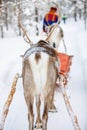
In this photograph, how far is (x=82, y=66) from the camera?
48.1 ft

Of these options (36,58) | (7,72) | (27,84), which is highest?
(36,58)

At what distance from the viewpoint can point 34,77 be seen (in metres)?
5.95

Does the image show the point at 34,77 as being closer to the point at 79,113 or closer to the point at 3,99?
the point at 79,113

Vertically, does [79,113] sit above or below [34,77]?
below

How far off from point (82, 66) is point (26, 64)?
28.7ft

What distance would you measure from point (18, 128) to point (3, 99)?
2.54m

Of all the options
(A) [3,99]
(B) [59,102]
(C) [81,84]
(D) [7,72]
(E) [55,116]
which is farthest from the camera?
(D) [7,72]

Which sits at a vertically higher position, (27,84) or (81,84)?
(27,84)

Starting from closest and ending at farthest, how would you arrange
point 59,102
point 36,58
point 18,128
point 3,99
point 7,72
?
point 36,58, point 18,128, point 59,102, point 3,99, point 7,72

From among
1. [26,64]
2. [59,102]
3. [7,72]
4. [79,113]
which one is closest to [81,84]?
[59,102]

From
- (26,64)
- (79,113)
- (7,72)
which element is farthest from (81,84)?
(26,64)

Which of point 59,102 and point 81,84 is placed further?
point 81,84

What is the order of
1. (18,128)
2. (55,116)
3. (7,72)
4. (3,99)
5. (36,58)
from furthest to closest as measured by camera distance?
(7,72)
(3,99)
(55,116)
(18,128)
(36,58)

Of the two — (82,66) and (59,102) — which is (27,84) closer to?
(59,102)
